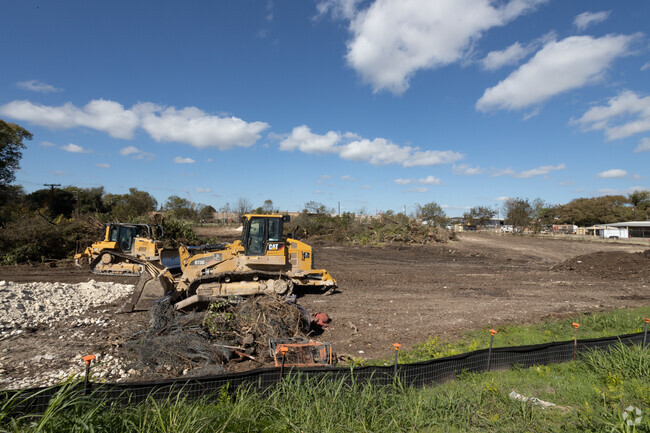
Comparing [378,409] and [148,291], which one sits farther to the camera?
[148,291]

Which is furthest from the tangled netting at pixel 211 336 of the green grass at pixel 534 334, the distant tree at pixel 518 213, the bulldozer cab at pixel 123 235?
the distant tree at pixel 518 213

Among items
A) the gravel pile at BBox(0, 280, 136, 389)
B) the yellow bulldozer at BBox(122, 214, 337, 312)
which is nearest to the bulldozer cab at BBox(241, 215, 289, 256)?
the yellow bulldozer at BBox(122, 214, 337, 312)

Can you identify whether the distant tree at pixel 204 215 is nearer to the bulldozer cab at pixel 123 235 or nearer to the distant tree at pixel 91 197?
the distant tree at pixel 91 197

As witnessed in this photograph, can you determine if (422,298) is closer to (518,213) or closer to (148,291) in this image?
(148,291)

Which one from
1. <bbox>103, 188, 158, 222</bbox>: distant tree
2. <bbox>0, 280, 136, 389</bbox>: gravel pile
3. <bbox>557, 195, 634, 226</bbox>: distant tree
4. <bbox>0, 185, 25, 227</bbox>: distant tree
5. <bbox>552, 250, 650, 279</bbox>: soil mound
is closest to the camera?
<bbox>0, 280, 136, 389</bbox>: gravel pile

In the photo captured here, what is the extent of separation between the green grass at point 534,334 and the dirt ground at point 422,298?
478 millimetres

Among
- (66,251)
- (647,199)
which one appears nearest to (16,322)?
(66,251)

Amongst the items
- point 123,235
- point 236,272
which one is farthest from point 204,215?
point 236,272

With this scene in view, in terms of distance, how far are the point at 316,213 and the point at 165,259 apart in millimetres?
29533

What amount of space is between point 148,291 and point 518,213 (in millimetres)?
60403

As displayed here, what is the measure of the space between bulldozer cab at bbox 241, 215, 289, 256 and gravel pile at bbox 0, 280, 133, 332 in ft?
14.4

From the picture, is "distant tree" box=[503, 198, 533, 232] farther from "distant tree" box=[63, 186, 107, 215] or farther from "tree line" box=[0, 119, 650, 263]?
"distant tree" box=[63, 186, 107, 215]

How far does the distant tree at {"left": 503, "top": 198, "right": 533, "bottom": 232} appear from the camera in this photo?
187ft

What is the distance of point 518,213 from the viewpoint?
58531 millimetres
